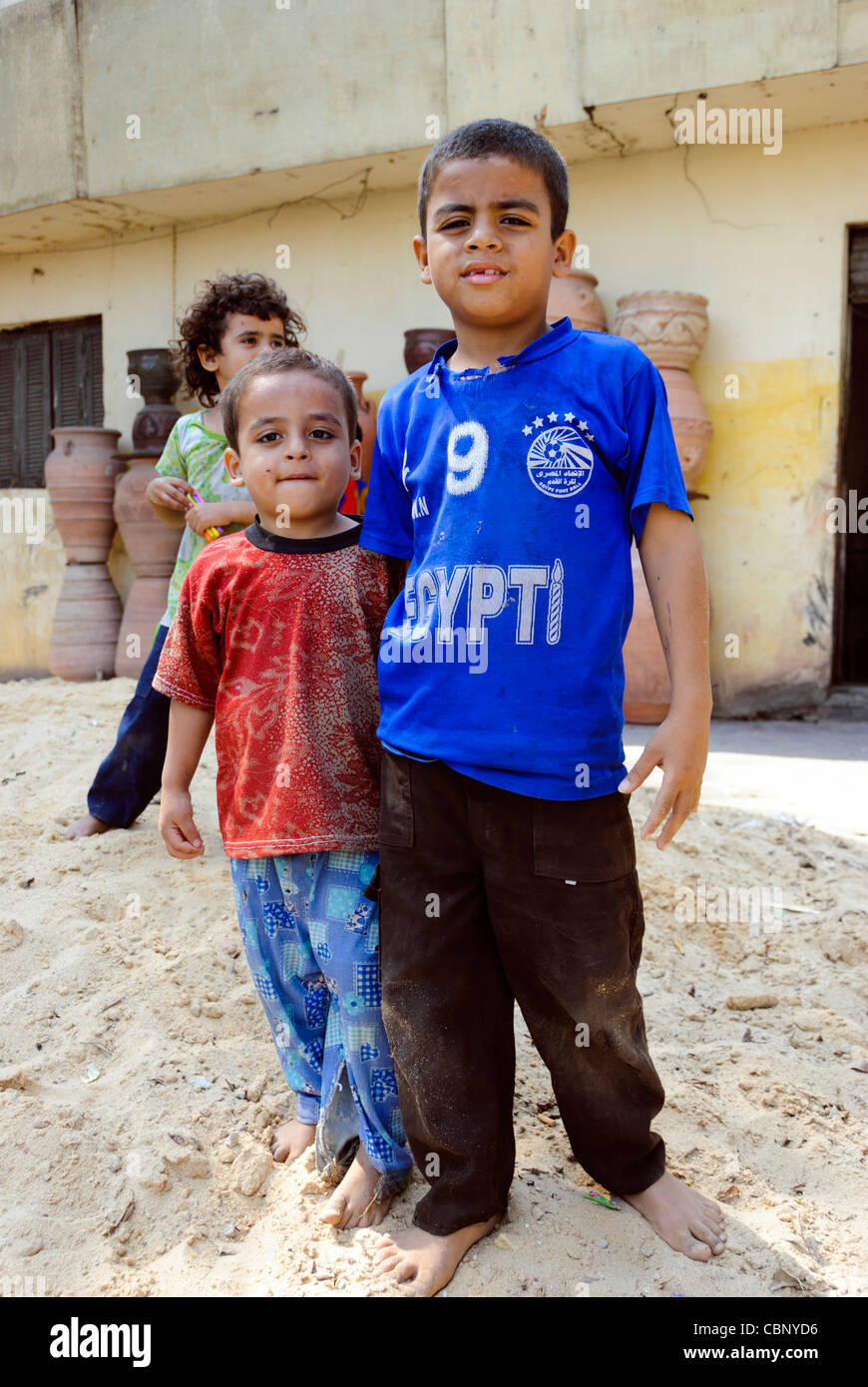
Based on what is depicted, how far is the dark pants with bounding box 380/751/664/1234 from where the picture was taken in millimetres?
1502

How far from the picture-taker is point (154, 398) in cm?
677

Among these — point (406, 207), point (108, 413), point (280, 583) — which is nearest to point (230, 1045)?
point (280, 583)

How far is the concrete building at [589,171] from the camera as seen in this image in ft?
16.9

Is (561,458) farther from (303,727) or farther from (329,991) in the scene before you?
(329,991)

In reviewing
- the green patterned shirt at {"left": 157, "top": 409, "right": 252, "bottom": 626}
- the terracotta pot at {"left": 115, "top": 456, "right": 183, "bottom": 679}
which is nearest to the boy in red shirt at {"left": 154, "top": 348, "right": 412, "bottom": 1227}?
the green patterned shirt at {"left": 157, "top": 409, "right": 252, "bottom": 626}

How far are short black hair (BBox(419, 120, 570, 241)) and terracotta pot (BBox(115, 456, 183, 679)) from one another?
17.3 feet

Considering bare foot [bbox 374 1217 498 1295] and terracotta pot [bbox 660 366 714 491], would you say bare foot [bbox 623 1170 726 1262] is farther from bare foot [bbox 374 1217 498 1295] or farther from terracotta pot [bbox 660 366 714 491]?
terracotta pot [bbox 660 366 714 491]

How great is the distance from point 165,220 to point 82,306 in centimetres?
91

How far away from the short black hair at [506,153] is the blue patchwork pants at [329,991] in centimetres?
100

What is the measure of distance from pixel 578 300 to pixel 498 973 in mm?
4465

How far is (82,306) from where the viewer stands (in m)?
7.44

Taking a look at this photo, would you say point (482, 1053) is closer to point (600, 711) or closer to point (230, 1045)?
point (600, 711)
